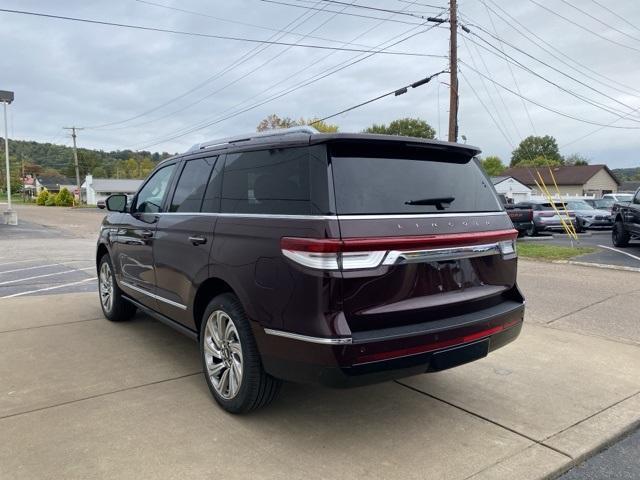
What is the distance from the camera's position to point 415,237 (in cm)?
290

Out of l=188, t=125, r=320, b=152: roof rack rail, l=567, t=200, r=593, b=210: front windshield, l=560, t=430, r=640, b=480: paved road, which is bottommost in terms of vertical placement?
l=560, t=430, r=640, b=480: paved road

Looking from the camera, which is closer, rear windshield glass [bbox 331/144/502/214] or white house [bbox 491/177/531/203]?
rear windshield glass [bbox 331/144/502/214]

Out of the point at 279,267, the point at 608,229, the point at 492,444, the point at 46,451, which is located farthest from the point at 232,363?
the point at 608,229

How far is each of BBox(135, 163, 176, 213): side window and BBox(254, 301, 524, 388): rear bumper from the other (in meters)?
2.13

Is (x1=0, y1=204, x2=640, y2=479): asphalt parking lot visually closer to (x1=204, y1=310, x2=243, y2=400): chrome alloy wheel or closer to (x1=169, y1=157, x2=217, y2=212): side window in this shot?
(x1=204, y1=310, x2=243, y2=400): chrome alloy wheel

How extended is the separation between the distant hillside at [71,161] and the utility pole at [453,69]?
319 feet

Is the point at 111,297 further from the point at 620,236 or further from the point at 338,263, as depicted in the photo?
the point at 620,236

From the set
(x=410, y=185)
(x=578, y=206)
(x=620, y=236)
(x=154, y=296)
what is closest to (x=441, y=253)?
(x=410, y=185)

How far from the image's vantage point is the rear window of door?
2.90m

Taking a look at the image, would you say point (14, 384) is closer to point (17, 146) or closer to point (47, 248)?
point (47, 248)

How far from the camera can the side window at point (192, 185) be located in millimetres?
4004

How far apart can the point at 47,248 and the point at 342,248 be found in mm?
14076

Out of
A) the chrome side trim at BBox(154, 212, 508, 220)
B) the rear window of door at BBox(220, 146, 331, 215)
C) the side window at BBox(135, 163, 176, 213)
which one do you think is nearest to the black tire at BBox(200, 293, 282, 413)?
the chrome side trim at BBox(154, 212, 508, 220)

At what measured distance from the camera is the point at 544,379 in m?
4.21
